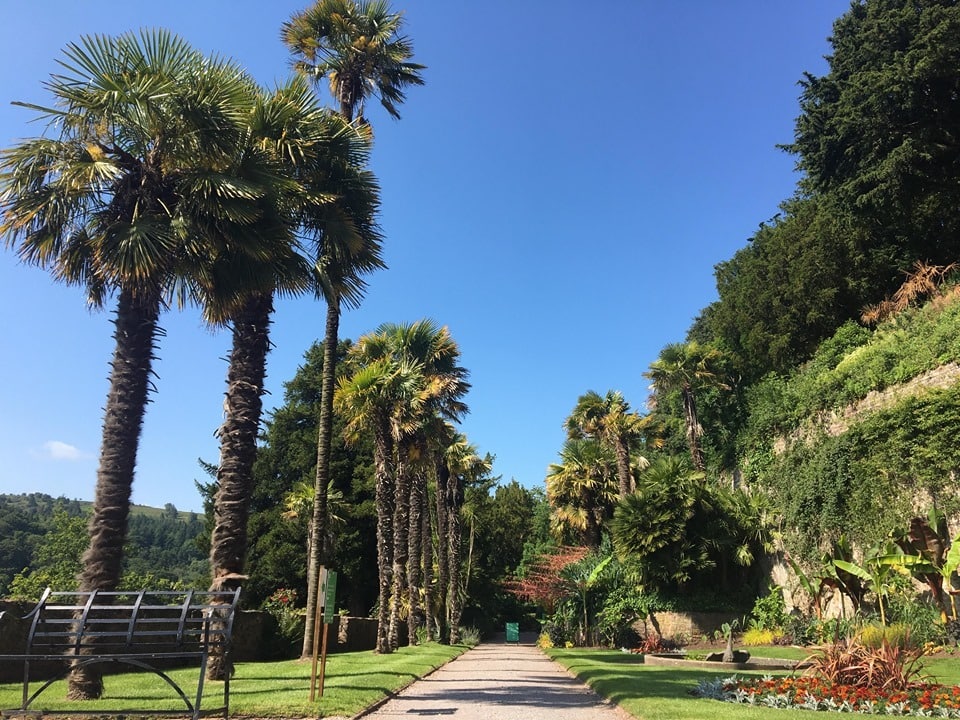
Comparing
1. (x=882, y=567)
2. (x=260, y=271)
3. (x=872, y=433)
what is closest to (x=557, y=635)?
(x=882, y=567)

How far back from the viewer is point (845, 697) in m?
8.70

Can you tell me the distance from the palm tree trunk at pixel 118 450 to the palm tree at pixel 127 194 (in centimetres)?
2

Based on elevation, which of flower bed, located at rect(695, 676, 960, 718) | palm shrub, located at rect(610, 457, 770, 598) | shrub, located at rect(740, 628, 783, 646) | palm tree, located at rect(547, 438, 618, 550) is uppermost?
palm tree, located at rect(547, 438, 618, 550)

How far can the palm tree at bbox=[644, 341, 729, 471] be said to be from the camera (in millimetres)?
32906

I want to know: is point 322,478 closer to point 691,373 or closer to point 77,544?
point 691,373

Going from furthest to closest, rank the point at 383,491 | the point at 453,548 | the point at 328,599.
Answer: the point at 453,548
the point at 383,491
the point at 328,599

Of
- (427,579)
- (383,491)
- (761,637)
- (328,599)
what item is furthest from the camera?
(427,579)

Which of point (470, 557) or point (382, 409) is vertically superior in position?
point (382, 409)

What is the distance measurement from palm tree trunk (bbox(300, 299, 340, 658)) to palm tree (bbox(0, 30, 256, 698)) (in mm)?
4690

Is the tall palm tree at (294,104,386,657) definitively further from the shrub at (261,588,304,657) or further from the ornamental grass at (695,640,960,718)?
the ornamental grass at (695,640,960,718)

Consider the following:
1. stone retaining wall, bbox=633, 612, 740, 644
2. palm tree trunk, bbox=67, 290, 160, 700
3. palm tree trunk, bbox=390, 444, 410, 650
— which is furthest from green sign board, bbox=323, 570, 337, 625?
stone retaining wall, bbox=633, 612, 740, 644

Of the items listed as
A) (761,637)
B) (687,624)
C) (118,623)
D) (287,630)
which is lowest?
(761,637)

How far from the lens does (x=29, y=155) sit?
10211 mm

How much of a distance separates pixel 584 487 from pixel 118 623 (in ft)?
95.6
